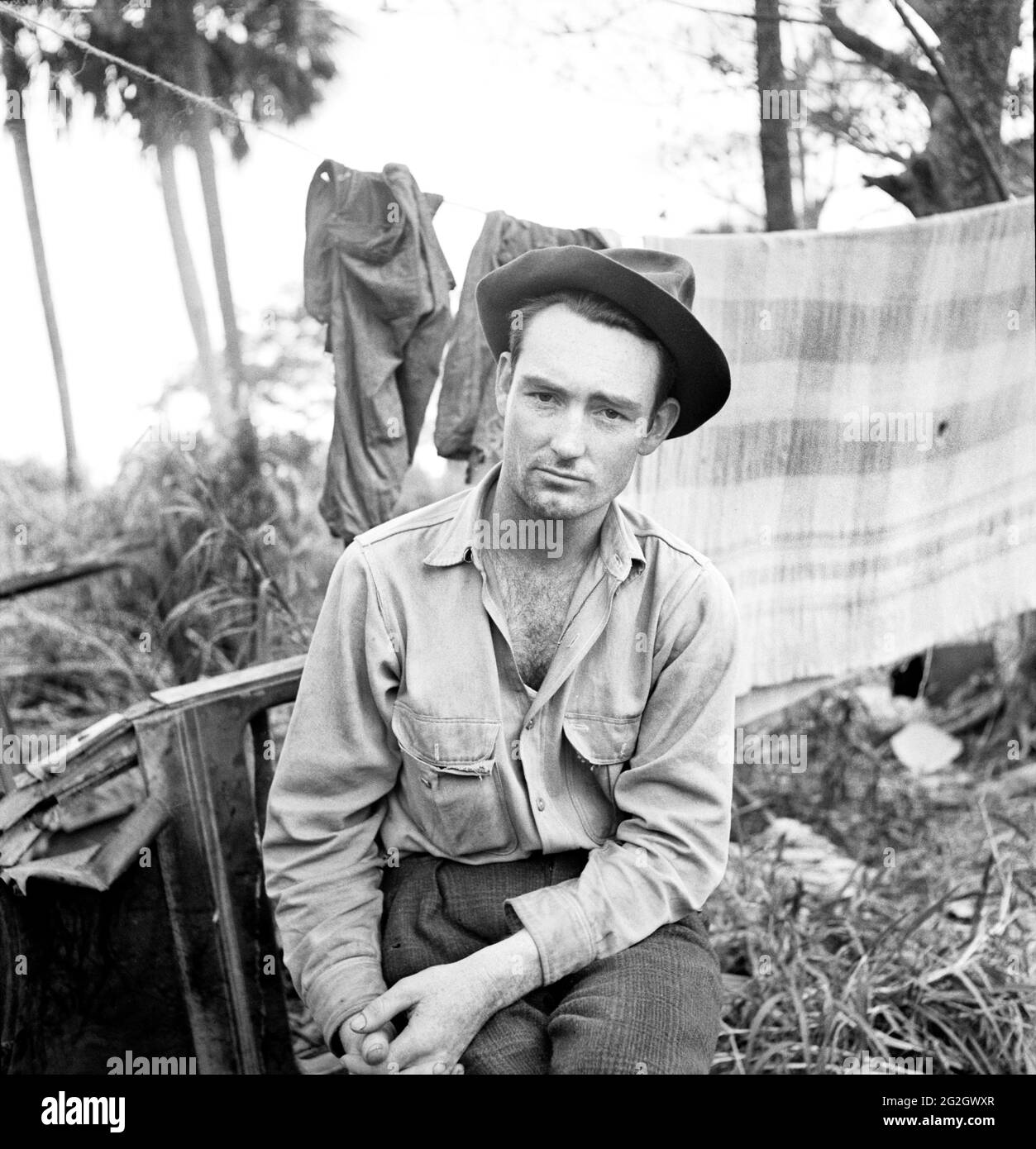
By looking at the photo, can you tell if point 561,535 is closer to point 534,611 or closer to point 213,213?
point 534,611

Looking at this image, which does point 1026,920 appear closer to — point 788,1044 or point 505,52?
point 788,1044

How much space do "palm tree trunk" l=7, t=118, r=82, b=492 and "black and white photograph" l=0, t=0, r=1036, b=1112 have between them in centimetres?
16

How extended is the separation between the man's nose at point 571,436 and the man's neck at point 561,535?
15cm

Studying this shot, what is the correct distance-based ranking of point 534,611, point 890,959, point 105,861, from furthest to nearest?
1. point 890,959
2. point 105,861
3. point 534,611

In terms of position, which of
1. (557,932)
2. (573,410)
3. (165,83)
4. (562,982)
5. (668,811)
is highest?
(165,83)

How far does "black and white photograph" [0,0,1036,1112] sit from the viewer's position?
6.06ft

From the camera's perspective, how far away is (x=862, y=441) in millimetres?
3150

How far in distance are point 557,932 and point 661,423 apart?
0.89 m

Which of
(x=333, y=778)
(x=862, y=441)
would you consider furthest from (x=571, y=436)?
(x=862, y=441)

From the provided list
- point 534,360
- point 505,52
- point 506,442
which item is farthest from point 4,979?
point 505,52

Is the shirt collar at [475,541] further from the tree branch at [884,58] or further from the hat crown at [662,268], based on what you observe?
the tree branch at [884,58]

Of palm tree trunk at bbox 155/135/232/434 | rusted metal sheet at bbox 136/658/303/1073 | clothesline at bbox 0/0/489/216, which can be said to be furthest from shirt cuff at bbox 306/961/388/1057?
palm tree trunk at bbox 155/135/232/434

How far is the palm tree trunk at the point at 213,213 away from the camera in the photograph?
14.8 ft


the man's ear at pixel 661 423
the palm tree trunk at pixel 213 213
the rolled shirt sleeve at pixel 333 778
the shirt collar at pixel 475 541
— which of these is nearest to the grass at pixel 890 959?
the rolled shirt sleeve at pixel 333 778
